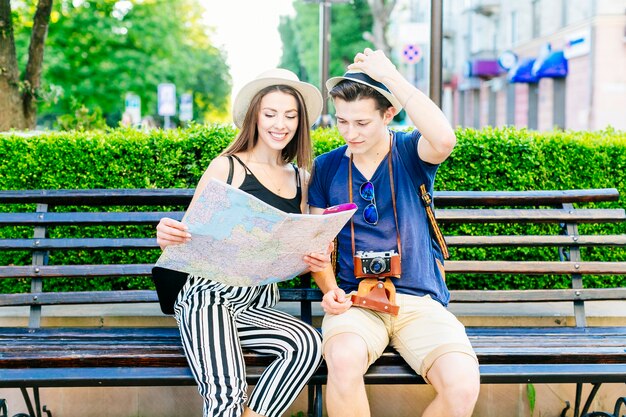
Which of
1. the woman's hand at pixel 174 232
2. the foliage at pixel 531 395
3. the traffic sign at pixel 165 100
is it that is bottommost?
the foliage at pixel 531 395

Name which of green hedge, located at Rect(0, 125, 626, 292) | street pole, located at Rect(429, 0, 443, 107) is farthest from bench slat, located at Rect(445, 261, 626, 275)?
street pole, located at Rect(429, 0, 443, 107)

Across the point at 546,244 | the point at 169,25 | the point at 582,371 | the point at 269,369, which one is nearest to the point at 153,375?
the point at 269,369

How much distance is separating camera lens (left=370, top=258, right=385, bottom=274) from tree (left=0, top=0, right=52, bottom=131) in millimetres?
5587

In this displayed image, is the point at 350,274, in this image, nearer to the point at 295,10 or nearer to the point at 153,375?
the point at 153,375

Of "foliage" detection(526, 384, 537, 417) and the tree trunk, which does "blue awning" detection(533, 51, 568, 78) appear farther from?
"foliage" detection(526, 384, 537, 417)

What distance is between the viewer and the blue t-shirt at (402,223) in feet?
11.7

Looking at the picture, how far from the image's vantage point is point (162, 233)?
10.8 feet

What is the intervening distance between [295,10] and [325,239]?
4478cm

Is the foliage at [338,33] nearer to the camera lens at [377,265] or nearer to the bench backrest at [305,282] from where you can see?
the bench backrest at [305,282]

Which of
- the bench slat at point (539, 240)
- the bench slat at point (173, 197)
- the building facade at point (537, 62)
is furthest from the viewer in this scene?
the building facade at point (537, 62)

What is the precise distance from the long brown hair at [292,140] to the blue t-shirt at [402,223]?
0.23 m

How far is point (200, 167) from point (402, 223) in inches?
72.4

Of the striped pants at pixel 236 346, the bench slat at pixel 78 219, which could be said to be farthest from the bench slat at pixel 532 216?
the bench slat at pixel 78 219

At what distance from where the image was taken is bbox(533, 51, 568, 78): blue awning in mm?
27409
